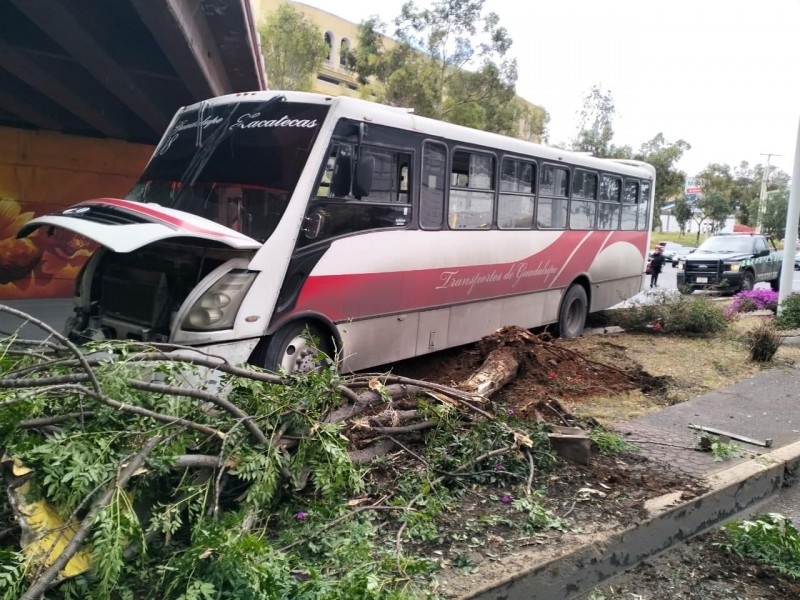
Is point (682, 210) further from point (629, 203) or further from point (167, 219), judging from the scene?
point (167, 219)

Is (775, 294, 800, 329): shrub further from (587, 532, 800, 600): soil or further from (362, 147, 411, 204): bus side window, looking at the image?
(587, 532, 800, 600): soil

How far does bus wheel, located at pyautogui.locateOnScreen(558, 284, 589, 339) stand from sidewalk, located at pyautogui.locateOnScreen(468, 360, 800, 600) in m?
3.24

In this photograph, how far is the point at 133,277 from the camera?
563cm

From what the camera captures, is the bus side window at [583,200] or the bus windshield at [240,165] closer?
the bus windshield at [240,165]

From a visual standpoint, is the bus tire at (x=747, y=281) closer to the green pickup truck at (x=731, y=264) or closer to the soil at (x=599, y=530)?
the green pickup truck at (x=731, y=264)

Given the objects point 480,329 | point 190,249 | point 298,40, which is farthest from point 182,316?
point 298,40

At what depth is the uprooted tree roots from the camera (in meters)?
2.64

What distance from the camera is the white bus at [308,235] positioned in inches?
210

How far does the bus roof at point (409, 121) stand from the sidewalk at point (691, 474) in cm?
382

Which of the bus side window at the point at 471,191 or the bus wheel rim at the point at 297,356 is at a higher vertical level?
the bus side window at the point at 471,191

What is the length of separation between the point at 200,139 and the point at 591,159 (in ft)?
22.7

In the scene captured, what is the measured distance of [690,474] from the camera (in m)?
4.66

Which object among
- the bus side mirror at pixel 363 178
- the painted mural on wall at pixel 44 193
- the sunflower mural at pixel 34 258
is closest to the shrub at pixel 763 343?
the bus side mirror at pixel 363 178

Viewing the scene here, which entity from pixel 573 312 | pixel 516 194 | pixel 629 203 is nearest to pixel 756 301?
pixel 629 203
